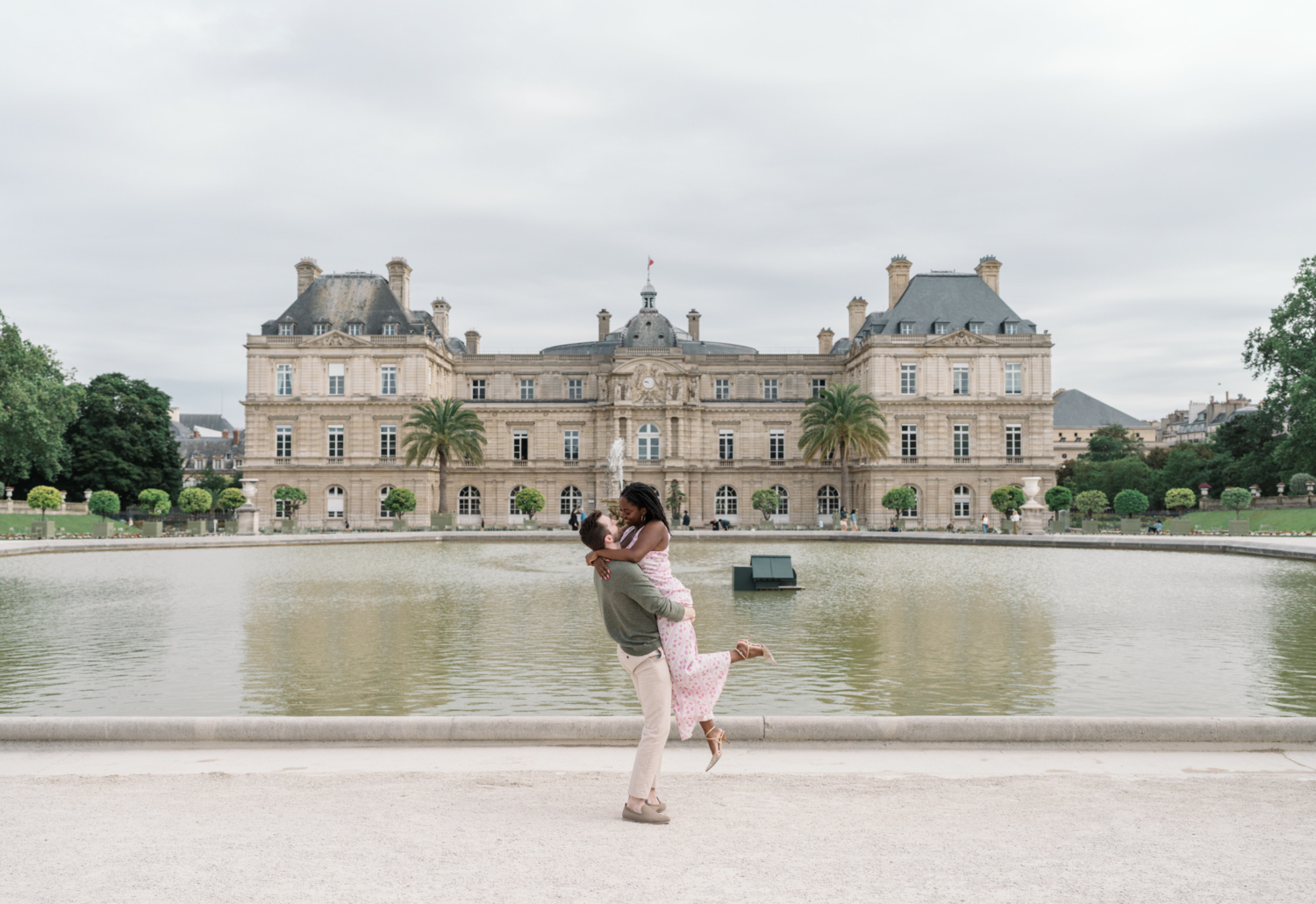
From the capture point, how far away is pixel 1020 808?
6328mm

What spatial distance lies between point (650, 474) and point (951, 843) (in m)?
61.3

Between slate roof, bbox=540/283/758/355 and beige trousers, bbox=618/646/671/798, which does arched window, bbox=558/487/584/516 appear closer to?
slate roof, bbox=540/283/758/355

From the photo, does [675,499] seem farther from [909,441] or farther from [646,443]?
[909,441]

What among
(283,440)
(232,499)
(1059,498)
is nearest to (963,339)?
(1059,498)

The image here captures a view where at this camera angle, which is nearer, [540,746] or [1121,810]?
[1121,810]

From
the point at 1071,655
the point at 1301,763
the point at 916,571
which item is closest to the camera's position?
the point at 1301,763

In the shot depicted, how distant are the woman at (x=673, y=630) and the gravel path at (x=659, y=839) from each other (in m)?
0.71

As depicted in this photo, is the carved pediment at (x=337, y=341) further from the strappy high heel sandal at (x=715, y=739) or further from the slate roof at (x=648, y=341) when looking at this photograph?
the strappy high heel sandal at (x=715, y=739)

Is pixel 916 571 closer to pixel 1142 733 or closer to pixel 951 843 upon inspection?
pixel 1142 733

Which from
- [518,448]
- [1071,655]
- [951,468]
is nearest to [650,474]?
[518,448]

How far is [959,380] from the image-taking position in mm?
65250

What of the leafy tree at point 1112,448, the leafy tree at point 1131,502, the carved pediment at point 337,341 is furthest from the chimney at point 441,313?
the leafy tree at point 1112,448

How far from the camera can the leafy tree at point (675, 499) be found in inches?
2547

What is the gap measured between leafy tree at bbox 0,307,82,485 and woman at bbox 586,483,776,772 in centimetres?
5551
